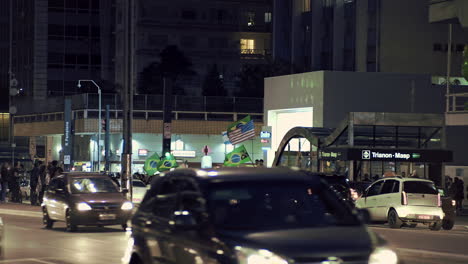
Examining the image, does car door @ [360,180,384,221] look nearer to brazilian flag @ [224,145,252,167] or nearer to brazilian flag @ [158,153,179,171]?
brazilian flag @ [224,145,252,167]

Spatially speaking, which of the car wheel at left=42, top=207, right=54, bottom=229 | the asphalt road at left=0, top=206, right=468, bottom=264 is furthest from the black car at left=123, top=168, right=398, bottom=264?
the car wheel at left=42, top=207, right=54, bottom=229

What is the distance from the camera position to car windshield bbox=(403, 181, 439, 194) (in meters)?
31.0

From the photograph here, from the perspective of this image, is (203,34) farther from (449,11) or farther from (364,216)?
(364,216)

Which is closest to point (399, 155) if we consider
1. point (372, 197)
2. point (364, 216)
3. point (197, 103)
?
point (372, 197)

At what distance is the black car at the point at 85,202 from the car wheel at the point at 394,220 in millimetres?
8125

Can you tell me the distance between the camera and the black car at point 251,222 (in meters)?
9.12

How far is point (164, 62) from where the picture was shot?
4065 inches

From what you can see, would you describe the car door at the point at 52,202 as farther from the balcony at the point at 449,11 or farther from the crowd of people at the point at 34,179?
the balcony at the point at 449,11

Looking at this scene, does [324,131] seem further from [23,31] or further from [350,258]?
[23,31]

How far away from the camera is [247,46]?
112688mm

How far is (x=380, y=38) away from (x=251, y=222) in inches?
2507

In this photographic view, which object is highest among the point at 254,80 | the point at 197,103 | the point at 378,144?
the point at 254,80

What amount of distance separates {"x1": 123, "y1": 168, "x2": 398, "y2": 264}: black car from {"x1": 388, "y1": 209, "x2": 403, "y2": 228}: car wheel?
806 inches

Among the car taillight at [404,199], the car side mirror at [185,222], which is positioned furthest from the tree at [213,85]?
the car side mirror at [185,222]
